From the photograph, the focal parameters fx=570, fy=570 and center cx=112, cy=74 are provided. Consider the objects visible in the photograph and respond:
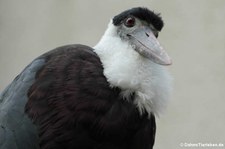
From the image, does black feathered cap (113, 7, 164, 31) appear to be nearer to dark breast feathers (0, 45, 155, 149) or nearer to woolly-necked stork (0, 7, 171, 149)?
woolly-necked stork (0, 7, 171, 149)

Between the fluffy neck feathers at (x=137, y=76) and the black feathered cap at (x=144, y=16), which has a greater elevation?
the black feathered cap at (x=144, y=16)

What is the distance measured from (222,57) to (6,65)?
1.79 m

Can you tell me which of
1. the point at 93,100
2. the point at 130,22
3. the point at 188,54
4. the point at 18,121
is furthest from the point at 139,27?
the point at 188,54

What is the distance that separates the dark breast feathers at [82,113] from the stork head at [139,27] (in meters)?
0.16

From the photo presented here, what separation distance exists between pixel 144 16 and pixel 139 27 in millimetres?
44

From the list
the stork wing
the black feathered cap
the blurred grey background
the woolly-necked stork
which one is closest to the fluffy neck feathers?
the woolly-necked stork

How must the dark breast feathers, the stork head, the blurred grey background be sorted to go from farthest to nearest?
the blurred grey background → the stork head → the dark breast feathers

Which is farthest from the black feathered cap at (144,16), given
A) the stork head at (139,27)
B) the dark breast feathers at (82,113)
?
the dark breast feathers at (82,113)

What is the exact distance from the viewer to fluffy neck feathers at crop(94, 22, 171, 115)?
1875mm

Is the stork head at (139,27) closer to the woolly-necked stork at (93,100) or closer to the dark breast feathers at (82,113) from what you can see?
the woolly-necked stork at (93,100)

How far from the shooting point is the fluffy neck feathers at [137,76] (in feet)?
6.15

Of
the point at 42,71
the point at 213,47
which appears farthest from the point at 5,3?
the point at 42,71

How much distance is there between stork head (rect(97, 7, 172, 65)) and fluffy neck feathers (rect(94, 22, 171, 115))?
40 millimetres

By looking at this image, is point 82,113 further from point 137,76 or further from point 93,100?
point 137,76
